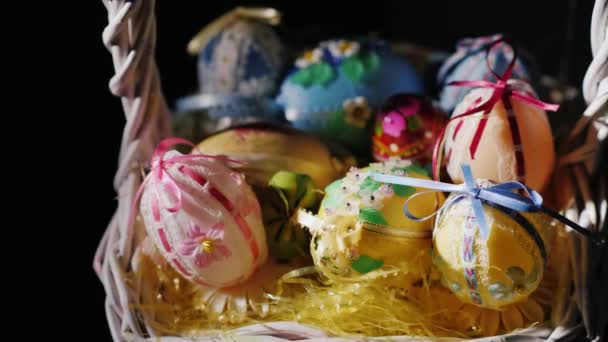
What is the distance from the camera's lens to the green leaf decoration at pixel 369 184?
2.64 feet

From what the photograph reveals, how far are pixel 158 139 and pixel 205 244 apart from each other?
27 centimetres

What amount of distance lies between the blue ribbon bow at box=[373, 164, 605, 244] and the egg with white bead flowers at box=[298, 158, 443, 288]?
2cm

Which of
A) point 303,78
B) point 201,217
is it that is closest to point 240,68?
point 303,78

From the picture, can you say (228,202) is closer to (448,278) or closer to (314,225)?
(314,225)

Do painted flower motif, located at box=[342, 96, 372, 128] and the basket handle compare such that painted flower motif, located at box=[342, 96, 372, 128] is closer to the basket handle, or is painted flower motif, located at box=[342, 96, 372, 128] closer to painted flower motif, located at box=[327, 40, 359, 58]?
painted flower motif, located at box=[327, 40, 359, 58]

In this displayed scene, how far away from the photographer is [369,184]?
2.66 feet

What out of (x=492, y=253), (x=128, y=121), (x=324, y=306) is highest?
(x=128, y=121)

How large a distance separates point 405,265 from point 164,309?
35cm

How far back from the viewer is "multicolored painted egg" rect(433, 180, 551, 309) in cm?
73

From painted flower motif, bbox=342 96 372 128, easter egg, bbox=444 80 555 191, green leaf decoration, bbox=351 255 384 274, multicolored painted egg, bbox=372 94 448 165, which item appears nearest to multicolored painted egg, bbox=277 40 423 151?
painted flower motif, bbox=342 96 372 128

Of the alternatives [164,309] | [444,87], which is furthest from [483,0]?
[164,309]

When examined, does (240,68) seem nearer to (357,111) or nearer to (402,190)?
(357,111)

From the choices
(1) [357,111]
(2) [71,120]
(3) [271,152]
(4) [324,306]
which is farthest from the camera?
(2) [71,120]

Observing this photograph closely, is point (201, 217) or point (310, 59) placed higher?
point (310, 59)
